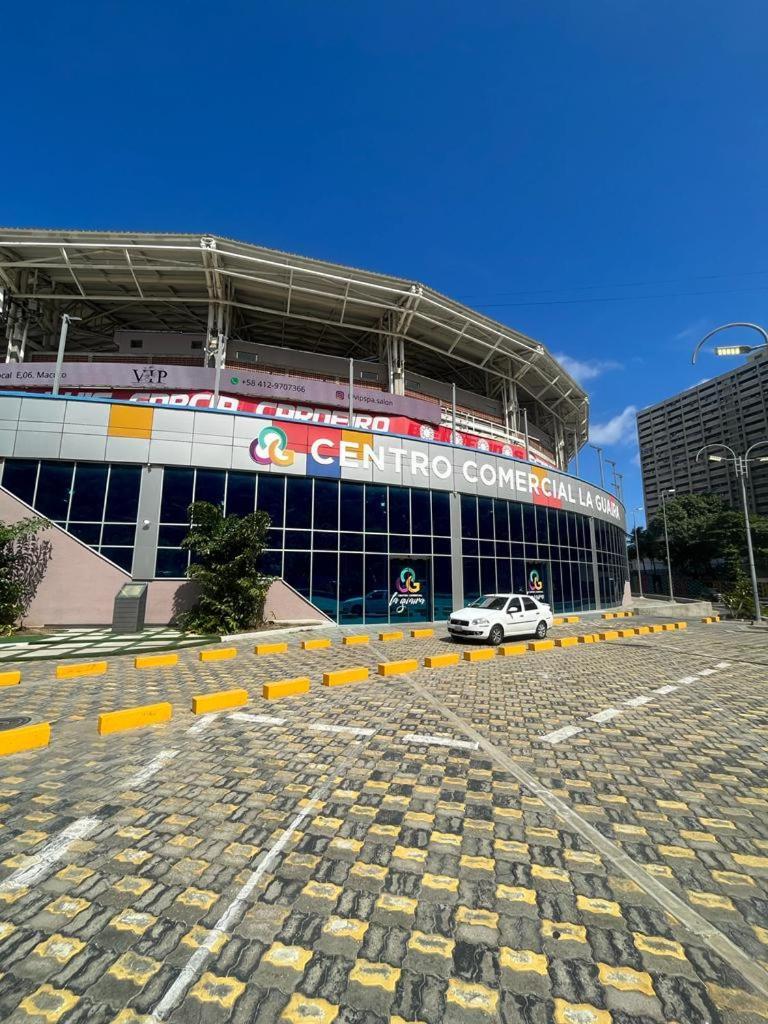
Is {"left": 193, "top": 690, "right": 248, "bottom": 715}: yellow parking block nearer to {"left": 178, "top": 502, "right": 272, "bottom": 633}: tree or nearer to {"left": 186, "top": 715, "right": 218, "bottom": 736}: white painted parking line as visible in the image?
{"left": 186, "top": 715, "right": 218, "bottom": 736}: white painted parking line

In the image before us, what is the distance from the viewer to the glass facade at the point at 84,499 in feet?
57.0

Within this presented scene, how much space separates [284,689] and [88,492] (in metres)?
14.8

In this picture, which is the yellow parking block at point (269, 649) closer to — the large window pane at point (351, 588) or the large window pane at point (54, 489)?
the large window pane at point (351, 588)

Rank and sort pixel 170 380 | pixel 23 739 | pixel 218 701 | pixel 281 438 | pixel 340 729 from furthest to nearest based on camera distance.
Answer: pixel 170 380 → pixel 281 438 → pixel 218 701 → pixel 340 729 → pixel 23 739

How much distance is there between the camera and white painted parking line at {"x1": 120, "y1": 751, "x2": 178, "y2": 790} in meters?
4.57

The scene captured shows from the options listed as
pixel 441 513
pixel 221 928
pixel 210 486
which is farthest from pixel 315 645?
pixel 221 928

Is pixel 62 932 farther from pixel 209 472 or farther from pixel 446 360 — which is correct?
pixel 446 360

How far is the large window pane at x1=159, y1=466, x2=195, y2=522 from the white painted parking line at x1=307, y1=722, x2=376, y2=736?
14296 millimetres

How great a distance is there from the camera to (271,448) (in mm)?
19375

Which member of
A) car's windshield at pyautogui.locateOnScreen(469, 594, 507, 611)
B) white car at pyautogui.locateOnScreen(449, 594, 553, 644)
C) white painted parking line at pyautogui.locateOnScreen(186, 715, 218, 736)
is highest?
car's windshield at pyautogui.locateOnScreen(469, 594, 507, 611)

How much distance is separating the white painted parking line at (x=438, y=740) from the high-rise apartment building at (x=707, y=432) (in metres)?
90.1

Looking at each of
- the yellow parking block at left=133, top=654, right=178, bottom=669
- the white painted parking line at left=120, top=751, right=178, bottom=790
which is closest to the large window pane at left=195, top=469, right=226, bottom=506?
the yellow parking block at left=133, top=654, right=178, bottom=669

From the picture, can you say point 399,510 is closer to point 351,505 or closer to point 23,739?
point 351,505

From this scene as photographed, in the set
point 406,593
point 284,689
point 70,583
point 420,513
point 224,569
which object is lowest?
point 284,689
